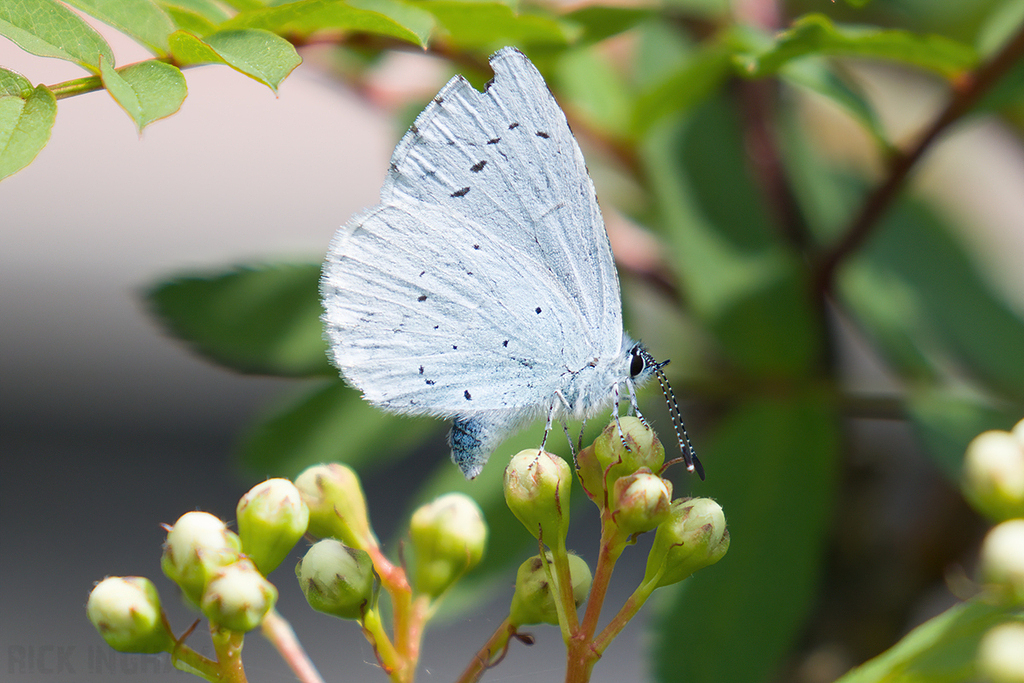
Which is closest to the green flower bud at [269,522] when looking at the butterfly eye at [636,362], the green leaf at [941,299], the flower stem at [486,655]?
the flower stem at [486,655]

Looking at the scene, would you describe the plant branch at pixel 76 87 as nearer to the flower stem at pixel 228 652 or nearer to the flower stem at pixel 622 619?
the flower stem at pixel 228 652

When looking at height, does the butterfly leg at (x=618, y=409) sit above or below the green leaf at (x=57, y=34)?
below

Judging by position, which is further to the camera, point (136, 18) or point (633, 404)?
point (633, 404)

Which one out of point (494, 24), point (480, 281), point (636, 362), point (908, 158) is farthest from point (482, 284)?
point (908, 158)

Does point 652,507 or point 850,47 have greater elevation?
point 850,47

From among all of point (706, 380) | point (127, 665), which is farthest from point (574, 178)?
point (127, 665)

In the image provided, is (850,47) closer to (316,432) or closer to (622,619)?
(622,619)
